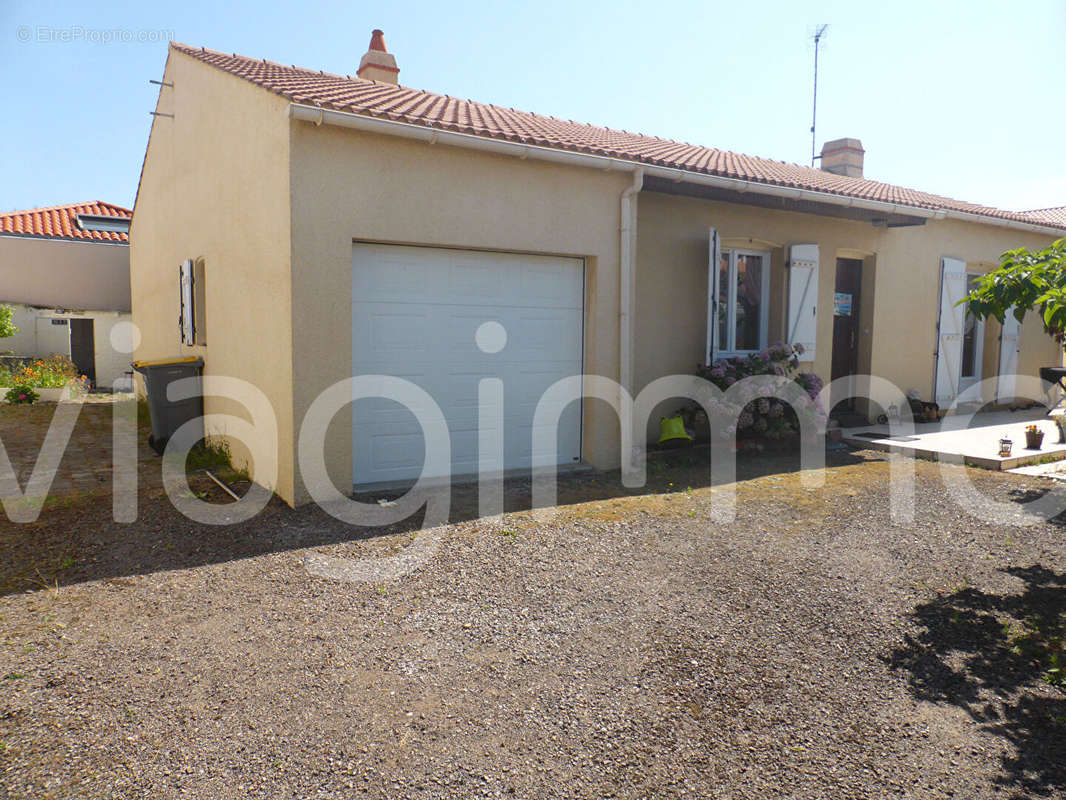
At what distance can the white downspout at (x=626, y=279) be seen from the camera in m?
6.82

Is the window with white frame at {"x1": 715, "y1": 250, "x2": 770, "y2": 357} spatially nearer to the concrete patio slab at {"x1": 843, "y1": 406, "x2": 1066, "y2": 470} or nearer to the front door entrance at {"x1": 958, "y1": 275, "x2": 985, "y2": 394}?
the concrete patio slab at {"x1": 843, "y1": 406, "x2": 1066, "y2": 470}

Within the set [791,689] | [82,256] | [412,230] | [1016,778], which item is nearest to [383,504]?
[412,230]

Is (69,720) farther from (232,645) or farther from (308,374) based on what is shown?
(308,374)

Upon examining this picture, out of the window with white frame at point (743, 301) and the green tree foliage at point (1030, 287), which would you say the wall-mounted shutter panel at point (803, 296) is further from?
the green tree foliage at point (1030, 287)

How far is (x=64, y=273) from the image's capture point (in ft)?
49.8

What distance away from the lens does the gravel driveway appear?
2.46 meters

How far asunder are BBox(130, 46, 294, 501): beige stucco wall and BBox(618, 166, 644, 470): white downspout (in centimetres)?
311

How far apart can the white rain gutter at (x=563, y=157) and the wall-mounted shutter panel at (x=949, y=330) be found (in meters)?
1.73

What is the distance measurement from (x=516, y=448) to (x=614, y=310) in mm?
1637

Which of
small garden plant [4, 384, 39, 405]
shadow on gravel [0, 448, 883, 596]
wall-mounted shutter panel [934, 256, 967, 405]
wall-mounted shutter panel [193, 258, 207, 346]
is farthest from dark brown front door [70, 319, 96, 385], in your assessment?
wall-mounted shutter panel [934, 256, 967, 405]

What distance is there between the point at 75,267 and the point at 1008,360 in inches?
719

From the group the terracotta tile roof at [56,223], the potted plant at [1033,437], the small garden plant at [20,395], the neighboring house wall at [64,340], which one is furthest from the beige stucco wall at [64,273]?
the potted plant at [1033,437]

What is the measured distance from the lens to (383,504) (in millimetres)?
5625

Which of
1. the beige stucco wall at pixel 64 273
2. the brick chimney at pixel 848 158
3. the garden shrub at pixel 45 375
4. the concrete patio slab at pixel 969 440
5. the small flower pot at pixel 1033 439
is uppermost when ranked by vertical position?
the brick chimney at pixel 848 158
